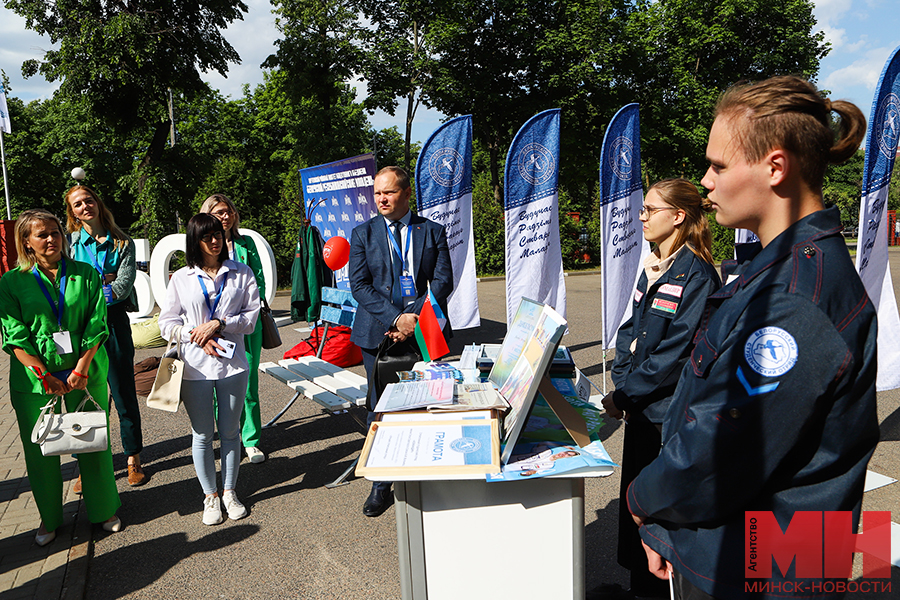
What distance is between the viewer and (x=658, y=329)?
2463 mm

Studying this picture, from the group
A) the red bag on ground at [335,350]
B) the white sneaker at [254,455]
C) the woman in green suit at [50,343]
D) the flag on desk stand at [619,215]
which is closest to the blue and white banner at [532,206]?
the flag on desk stand at [619,215]

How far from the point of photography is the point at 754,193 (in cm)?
124

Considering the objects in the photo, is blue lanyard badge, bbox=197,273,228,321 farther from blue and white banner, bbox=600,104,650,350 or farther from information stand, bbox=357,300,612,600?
blue and white banner, bbox=600,104,650,350

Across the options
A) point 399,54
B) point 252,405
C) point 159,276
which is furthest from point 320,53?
point 252,405

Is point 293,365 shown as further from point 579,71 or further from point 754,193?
point 579,71

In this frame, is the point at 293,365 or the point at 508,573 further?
the point at 293,365

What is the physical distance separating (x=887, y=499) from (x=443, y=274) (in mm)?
3140

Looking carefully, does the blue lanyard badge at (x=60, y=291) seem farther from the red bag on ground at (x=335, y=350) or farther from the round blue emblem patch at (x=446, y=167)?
the round blue emblem patch at (x=446, y=167)

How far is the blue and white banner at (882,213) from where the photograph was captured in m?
4.73

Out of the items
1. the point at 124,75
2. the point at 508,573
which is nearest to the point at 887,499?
the point at 508,573

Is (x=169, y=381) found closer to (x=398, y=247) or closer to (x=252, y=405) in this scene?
(x=252, y=405)

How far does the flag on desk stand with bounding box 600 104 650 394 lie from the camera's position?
21.6ft

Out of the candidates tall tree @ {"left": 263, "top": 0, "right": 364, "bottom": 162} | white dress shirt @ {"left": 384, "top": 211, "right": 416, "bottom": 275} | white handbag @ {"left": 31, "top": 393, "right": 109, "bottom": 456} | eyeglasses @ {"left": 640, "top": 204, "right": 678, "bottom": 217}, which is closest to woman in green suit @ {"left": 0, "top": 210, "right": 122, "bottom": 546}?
white handbag @ {"left": 31, "top": 393, "right": 109, "bottom": 456}

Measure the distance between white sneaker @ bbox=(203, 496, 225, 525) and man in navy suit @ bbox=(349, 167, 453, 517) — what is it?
2.98ft
